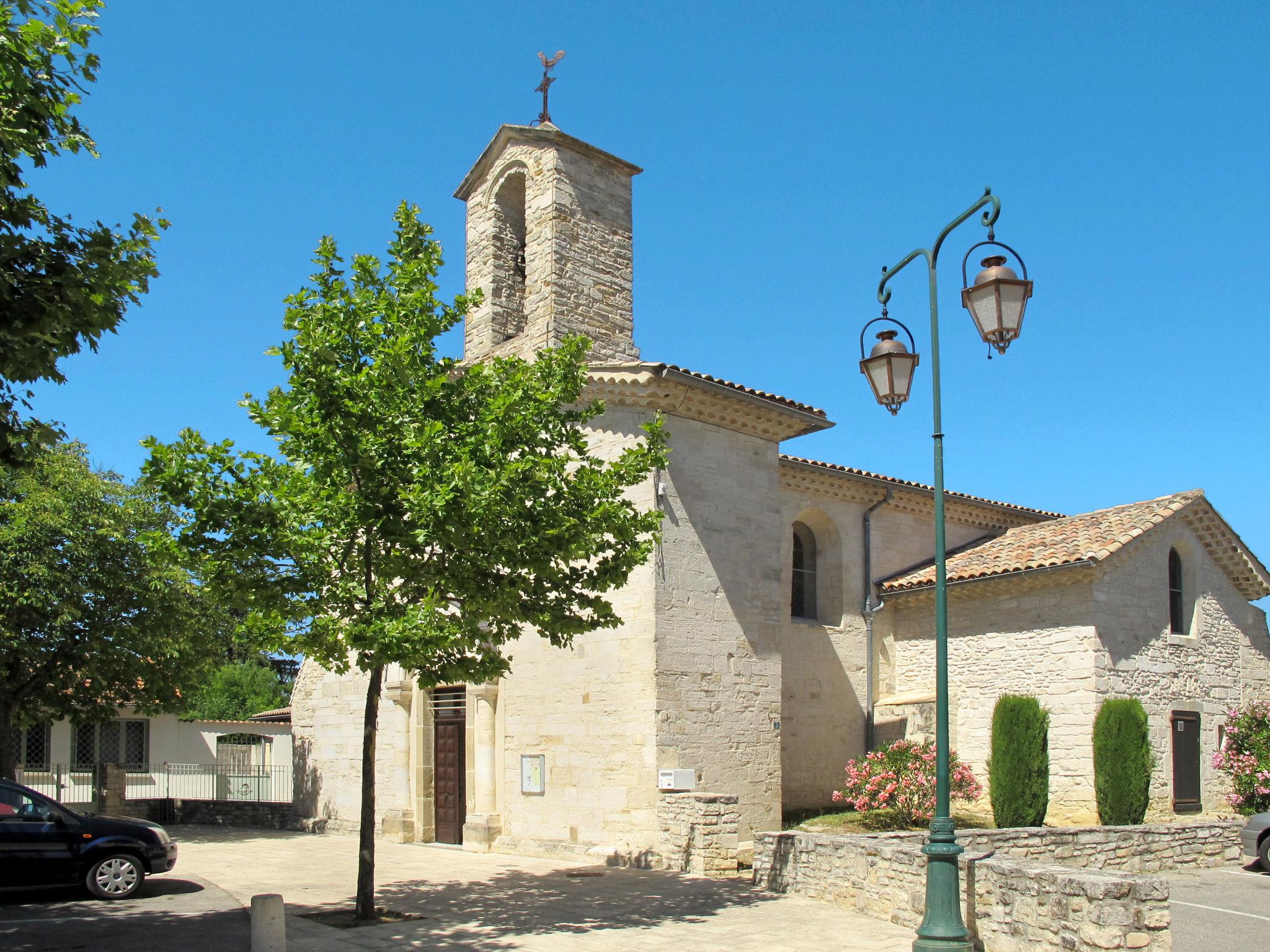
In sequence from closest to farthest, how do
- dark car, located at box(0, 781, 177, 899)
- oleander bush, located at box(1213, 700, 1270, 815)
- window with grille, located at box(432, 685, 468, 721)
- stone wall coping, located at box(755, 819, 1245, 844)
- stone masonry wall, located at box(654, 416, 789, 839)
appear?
dark car, located at box(0, 781, 177, 899) < stone wall coping, located at box(755, 819, 1245, 844) < stone masonry wall, located at box(654, 416, 789, 839) < window with grille, located at box(432, 685, 468, 721) < oleander bush, located at box(1213, 700, 1270, 815)

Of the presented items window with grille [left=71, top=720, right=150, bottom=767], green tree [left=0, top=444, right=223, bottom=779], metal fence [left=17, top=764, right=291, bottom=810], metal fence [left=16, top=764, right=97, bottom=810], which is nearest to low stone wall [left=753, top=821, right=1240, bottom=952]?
green tree [left=0, top=444, right=223, bottom=779]

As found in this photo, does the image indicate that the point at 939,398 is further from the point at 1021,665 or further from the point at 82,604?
the point at 82,604

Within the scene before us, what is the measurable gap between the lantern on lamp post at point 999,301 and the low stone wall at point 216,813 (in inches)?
709

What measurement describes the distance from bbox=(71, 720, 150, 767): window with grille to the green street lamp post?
25275mm

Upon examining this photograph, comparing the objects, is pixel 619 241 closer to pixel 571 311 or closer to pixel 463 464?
pixel 571 311

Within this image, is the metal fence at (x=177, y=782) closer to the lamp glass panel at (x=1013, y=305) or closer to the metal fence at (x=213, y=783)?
the metal fence at (x=213, y=783)

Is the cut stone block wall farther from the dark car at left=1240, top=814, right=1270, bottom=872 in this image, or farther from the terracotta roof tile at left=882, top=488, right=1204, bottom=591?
the dark car at left=1240, top=814, right=1270, bottom=872

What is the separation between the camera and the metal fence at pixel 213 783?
2666 cm

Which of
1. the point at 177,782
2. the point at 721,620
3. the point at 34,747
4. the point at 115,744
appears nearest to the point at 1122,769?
the point at 721,620

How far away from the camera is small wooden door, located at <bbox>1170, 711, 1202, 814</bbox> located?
734 inches

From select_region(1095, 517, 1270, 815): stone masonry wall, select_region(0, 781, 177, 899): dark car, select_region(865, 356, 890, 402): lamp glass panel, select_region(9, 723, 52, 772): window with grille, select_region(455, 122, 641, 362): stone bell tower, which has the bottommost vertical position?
select_region(9, 723, 52, 772): window with grille

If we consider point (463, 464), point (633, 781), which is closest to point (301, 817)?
point (633, 781)

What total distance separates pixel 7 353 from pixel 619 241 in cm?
1244

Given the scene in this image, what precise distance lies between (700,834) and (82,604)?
1232 cm
